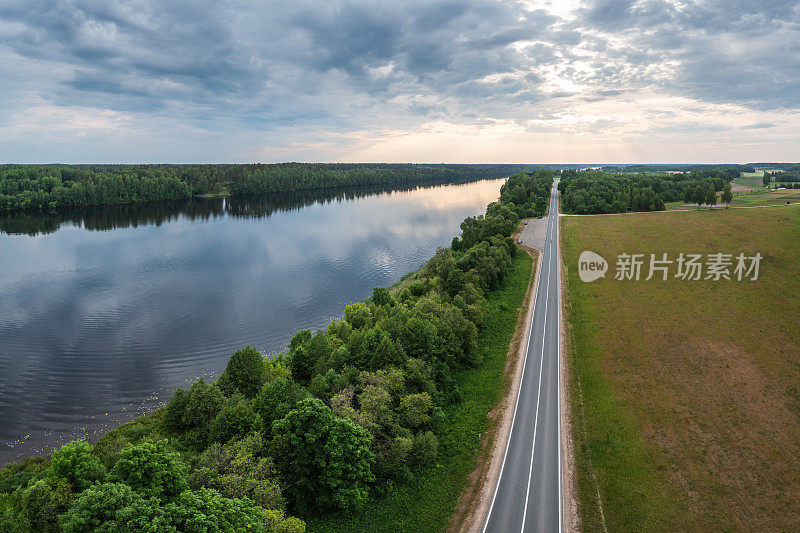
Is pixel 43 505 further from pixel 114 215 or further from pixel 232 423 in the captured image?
pixel 114 215

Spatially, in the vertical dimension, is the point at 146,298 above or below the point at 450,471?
above

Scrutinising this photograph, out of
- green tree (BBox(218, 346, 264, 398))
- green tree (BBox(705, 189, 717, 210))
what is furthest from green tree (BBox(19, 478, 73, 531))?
green tree (BBox(705, 189, 717, 210))

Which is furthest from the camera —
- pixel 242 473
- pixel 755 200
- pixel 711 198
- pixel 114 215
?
pixel 755 200

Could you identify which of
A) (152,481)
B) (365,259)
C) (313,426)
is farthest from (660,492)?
(365,259)

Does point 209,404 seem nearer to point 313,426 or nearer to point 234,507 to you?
point 313,426

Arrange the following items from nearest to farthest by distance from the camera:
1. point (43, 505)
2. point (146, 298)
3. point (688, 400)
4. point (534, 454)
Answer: point (43, 505), point (534, 454), point (688, 400), point (146, 298)

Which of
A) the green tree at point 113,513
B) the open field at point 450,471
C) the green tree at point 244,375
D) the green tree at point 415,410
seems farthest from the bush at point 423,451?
the green tree at point 113,513

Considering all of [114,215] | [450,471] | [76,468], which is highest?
[114,215]

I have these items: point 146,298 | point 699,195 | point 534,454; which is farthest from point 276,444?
point 699,195
